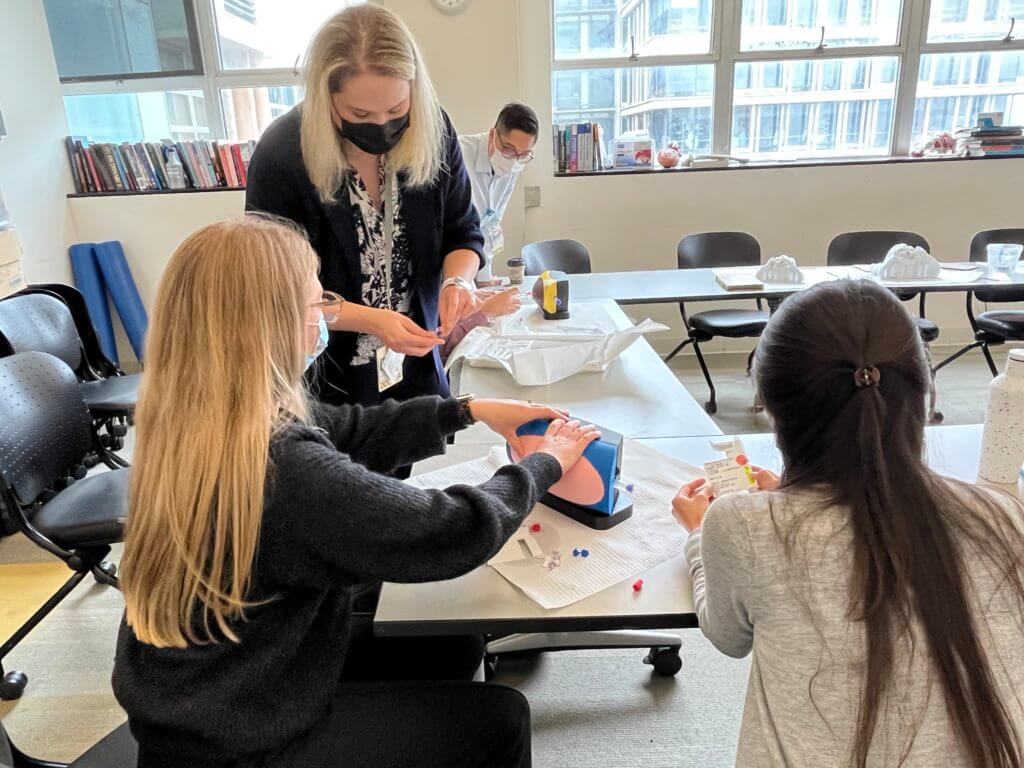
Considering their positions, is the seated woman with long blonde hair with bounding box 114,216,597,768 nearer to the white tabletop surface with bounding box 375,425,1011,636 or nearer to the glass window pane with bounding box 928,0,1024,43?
the white tabletop surface with bounding box 375,425,1011,636

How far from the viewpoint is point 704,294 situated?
296cm

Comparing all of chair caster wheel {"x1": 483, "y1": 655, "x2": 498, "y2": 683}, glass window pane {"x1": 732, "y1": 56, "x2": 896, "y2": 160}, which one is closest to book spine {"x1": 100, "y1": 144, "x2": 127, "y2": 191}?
glass window pane {"x1": 732, "y1": 56, "x2": 896, "y2": 160}

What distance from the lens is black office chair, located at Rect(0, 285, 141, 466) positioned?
263 cm

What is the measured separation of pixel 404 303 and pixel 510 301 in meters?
0.43

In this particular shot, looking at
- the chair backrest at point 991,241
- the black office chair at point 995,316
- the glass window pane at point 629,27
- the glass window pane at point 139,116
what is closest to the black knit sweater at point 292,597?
the black office chair at point 995,316

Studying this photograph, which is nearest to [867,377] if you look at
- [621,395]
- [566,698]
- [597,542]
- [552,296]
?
[597,542]

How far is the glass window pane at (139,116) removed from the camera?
4.27m

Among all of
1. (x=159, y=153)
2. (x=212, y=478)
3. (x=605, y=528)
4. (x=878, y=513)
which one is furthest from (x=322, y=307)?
(x=159, y=153)

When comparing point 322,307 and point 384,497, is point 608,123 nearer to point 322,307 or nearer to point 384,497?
point 322,307

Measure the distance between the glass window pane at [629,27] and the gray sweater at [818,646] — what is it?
389 centimetres

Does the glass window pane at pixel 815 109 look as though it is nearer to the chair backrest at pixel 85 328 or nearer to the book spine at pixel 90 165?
the chair backrest at pixel 85 328

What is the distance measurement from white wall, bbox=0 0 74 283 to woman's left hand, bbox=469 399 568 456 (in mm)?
3436

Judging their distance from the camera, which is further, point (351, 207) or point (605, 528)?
point (351, 207)

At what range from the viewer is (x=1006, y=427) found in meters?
1.23
